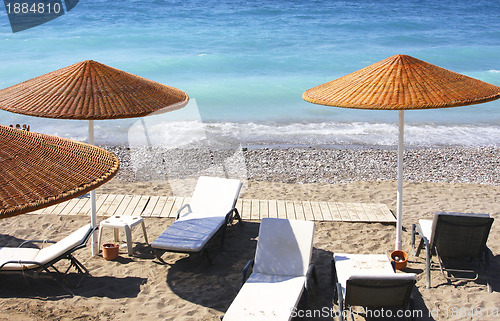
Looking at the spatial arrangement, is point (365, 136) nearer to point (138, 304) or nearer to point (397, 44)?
point (138, 304)

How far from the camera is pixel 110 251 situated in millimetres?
6059

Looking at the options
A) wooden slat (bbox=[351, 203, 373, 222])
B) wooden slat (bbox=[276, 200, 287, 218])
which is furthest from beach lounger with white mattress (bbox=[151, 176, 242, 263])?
wooden slat (bbox=[351, 203, 373, 222])

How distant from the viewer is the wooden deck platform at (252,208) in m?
7.29

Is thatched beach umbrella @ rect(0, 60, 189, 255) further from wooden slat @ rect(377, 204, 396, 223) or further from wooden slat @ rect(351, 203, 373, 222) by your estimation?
wooden slat @ rect(377, 204, 396, 223)

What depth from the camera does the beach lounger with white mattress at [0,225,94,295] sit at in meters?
5.15

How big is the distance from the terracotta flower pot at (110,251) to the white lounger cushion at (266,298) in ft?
5.81

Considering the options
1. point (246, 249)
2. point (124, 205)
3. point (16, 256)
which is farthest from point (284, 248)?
point (124, 205)

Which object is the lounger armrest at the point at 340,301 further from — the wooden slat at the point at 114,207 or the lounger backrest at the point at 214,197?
the wooden slat at the point at 114,207

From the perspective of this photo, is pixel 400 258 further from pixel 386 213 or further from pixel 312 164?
pixel 312 164

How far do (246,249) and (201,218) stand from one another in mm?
714

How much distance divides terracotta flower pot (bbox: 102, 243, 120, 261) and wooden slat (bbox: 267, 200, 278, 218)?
2271 mm

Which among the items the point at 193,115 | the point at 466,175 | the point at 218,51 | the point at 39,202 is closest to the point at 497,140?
the point at 466,175

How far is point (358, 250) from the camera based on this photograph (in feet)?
21.0

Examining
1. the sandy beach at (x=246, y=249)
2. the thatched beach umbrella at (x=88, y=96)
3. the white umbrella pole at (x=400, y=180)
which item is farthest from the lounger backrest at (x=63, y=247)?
the white umbrella pole at (x=400, y=180)
